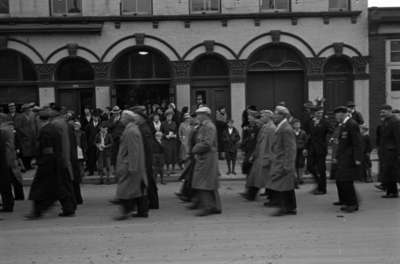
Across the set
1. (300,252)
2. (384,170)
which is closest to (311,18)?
(384,170)

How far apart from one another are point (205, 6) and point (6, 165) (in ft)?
38.3

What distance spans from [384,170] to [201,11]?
1075cm

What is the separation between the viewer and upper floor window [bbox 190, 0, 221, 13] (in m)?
20.4

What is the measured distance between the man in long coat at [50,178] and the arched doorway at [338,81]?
1277 cm

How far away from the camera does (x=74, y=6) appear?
2030 cm

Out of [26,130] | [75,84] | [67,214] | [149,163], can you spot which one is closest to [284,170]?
[149,163]

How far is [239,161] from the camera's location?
18.7 metres

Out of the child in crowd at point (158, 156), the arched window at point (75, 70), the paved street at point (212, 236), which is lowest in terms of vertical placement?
the paved street at point (212, 236)

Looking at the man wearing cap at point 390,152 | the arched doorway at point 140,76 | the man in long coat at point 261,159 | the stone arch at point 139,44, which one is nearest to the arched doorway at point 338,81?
the stone arch at point 139,44

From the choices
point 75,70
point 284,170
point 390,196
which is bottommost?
point 390,196

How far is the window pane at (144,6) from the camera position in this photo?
2029cm

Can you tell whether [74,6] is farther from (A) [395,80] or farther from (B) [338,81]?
(A) [395,80]

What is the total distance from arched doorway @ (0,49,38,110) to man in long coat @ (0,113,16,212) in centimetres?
958

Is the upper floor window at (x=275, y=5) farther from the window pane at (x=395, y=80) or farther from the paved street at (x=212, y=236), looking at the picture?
the paved street at (x=212, y=236)
